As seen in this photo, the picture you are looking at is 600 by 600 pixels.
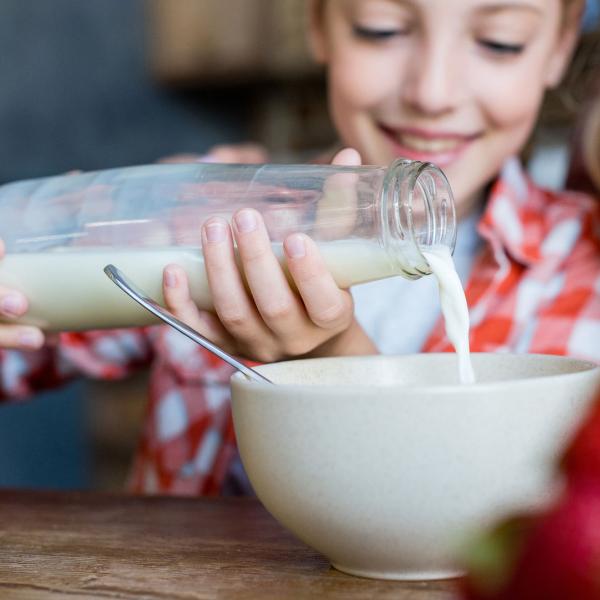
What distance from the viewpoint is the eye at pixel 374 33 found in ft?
3.54

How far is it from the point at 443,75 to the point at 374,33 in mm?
102

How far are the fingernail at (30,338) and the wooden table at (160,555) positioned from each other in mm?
123

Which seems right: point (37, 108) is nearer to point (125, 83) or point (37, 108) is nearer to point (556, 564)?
point (125, 83)

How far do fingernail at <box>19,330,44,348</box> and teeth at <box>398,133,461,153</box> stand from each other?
0.53 m

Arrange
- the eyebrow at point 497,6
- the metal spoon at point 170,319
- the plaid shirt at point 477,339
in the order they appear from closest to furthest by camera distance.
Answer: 1. the metal spoon at point 170,319
2. the eyebrow at point 497,6
3. the plaid shirt at point 477,339

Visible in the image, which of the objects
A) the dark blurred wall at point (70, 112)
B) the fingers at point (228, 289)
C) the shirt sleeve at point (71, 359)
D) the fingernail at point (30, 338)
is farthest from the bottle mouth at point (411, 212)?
the dark blurred wall at point (70, 112)

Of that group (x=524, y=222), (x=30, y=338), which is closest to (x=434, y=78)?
(x=524, y=222)

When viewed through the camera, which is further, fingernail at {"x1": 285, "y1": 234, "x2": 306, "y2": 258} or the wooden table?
fingernail at {"x1": 285, "y1": 234, "x2": 306, "y2": 258}

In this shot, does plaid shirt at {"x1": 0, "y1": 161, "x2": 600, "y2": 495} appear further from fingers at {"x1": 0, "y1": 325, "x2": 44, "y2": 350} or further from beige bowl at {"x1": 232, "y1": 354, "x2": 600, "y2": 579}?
beige bowl at {"x1": 232, "y1": 354, "x2": 600, "y2": 579}

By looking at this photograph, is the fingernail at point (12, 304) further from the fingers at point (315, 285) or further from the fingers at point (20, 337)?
the fingers at point (315, 285)

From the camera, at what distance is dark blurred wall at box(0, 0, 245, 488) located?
243cm

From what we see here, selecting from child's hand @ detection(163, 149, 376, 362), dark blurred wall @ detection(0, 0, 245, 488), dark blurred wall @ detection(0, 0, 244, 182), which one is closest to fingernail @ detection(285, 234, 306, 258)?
child's hand @ detection(163, 149, 376, 362)

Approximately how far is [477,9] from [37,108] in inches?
67.4

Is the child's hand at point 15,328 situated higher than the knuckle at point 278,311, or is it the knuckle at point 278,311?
the knuckle at point 278,311
